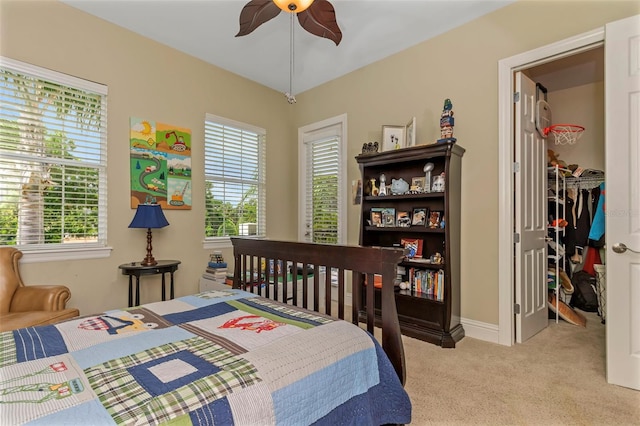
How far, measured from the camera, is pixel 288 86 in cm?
451

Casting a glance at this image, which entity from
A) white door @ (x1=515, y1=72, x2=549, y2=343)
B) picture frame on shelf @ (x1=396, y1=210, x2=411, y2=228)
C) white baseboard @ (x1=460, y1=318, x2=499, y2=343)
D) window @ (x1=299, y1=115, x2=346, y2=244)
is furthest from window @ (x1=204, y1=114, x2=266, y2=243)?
white door @ (x1=515, y1=72, x2=549, y2=343)

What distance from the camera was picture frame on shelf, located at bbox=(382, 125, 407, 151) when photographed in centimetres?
344

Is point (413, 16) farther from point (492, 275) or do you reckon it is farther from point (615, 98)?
point (492, 275)

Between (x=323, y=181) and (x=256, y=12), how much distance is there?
98.6 inches

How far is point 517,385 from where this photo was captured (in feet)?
6.99

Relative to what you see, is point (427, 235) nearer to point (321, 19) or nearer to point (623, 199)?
point (623, 199)

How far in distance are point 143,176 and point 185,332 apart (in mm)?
2407

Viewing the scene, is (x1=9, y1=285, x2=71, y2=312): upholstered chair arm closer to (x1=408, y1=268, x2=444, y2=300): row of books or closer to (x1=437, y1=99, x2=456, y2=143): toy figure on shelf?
(x1=408, y1=268, x2=444, y2=300): row of books

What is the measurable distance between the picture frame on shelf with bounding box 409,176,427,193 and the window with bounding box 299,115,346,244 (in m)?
1.07

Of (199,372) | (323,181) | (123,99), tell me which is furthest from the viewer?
(323,181)

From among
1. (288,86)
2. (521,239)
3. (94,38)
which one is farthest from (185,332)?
(288,86)

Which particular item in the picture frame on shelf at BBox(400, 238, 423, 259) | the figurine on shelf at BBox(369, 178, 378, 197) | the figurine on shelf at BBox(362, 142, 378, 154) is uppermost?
the figurine on shelf at BBox(362, 142, 378, 154)

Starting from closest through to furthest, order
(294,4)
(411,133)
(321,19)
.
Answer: (294,4), (321,19), (411,133)

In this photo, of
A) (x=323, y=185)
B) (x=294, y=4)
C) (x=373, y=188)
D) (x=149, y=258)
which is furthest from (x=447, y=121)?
(x=149, y=258)
